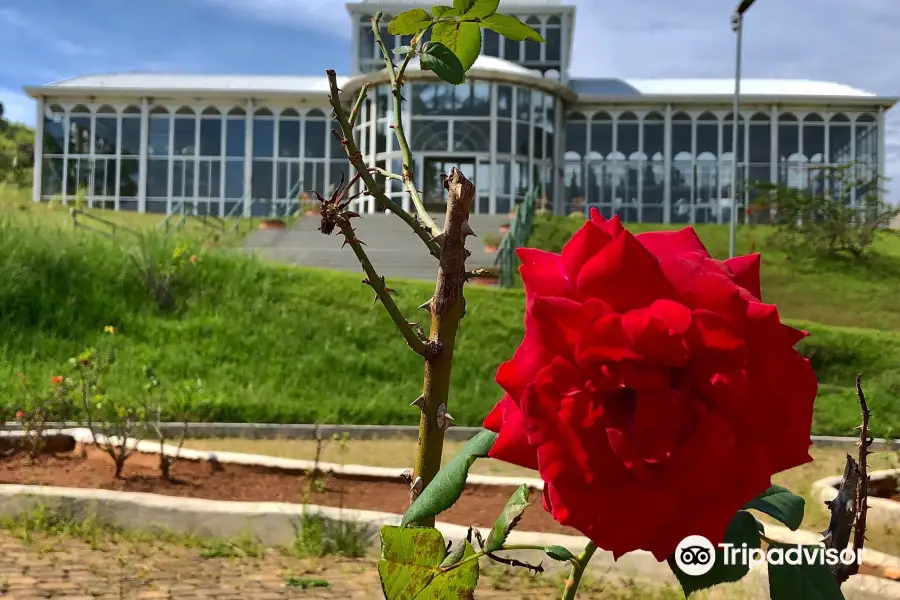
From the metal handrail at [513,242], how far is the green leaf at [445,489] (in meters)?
10.2

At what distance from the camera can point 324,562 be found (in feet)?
11.4

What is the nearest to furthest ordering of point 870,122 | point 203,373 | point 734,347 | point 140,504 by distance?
point 734,347
point 140,504
point 203,373
point 870,122

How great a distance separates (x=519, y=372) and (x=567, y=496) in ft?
0.31

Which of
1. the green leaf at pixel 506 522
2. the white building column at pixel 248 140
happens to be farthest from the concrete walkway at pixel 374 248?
the green leaf at pixel 506 522

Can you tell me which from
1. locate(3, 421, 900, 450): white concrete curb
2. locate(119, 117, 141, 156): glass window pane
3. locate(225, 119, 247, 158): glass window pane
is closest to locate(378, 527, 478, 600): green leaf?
locate(3, 421, 900, 450): white concrete curb

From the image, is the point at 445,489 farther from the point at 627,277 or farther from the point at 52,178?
Answer: the point at 52,178

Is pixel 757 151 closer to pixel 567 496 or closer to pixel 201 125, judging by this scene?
pixel 201 125

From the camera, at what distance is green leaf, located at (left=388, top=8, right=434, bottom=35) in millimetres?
932

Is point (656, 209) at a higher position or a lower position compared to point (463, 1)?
higher

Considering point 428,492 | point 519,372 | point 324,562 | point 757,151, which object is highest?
point 757,151

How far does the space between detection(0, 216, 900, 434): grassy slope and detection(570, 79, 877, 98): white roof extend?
20.3m

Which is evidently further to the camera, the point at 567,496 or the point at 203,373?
the point at 203,373

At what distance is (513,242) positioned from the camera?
14445mm

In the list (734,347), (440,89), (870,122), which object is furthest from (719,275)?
(870,122)
